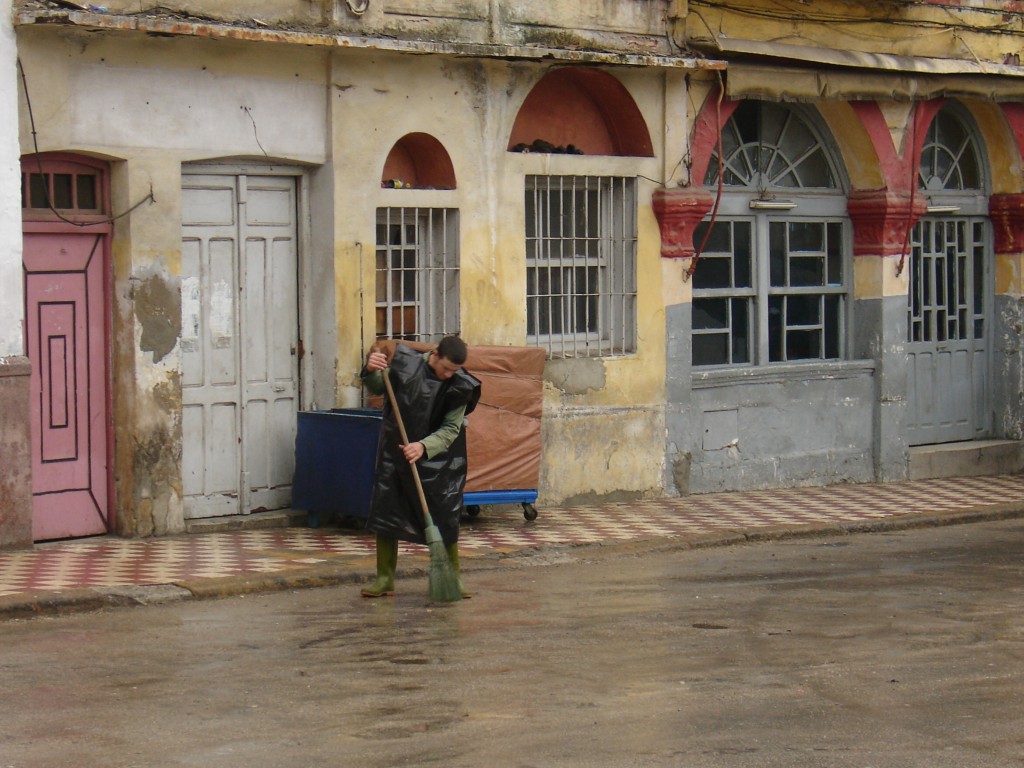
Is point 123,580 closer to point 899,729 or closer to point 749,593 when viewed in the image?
point 749,593

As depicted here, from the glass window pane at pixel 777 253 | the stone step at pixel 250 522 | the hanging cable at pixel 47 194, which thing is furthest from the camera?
the glass window pane at pixel 777 253

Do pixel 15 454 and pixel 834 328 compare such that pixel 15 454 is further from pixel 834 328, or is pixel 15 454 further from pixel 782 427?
pixel 834 328

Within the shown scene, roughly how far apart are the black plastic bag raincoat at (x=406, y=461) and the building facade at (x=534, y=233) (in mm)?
2981

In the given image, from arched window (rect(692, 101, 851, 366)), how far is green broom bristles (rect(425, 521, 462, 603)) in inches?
251

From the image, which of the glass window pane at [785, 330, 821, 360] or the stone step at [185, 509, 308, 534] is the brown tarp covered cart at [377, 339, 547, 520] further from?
the glass window pane at [785, 330, 821, 360]

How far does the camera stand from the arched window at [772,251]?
17172mm

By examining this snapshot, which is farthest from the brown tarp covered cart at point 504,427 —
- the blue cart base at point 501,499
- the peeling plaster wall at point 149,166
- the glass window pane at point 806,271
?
the glass window pane at point 806,271

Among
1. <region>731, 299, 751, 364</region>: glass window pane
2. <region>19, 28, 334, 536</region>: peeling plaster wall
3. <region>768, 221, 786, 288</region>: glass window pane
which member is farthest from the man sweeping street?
<region>768, 221, 786, 288</region>: glass window pane

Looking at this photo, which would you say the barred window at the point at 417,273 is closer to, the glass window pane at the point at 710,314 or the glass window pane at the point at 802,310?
the glass window pane at the point at 710,314

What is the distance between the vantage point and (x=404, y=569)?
39.8 ft

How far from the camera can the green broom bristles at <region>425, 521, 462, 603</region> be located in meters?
10.7

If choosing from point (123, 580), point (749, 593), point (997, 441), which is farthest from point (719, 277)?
point (123, 580)

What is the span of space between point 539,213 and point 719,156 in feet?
6.23

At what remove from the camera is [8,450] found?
484 inches
